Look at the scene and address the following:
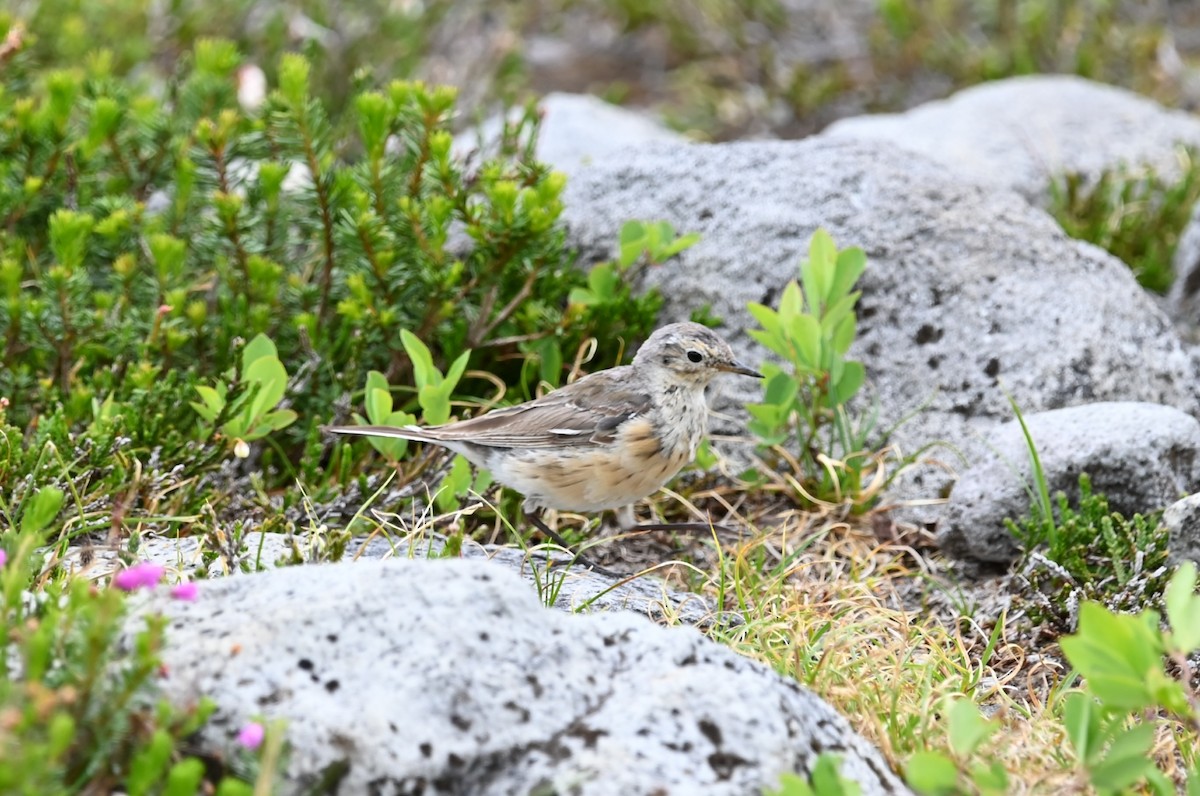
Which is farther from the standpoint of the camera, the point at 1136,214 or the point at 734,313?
the point at 1136,214

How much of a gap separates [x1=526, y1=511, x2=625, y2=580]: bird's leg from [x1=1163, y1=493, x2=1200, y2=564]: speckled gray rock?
2134mm

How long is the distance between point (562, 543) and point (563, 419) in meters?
0.51

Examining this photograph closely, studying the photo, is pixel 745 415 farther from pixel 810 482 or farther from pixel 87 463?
pixel 87 463

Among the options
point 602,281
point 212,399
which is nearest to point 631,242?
point 602,281

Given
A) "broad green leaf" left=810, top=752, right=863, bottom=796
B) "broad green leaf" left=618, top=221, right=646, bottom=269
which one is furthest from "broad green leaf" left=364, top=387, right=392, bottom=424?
"broad green leaf" left=810, top=752, right=863, bottom=796

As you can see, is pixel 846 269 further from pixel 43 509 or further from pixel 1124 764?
pixel 43 509

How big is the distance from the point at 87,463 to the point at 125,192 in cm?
248

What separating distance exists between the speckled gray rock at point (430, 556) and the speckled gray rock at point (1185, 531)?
5.70 ft

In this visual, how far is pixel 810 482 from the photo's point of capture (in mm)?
6254

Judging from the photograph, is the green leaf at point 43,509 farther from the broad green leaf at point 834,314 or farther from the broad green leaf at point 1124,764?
the broad green leaf at point 834,314

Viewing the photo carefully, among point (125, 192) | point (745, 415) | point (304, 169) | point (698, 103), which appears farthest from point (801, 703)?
point (698, 103)

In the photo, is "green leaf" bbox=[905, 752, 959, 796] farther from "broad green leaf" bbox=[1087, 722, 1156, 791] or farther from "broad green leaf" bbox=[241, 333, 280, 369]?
"broad green leaf" bbox=[241, 333, 280, 369]

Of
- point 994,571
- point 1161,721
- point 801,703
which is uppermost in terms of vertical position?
point 801,703

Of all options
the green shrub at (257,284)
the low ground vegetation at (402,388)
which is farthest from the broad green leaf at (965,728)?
the green shrub at (257,284)
